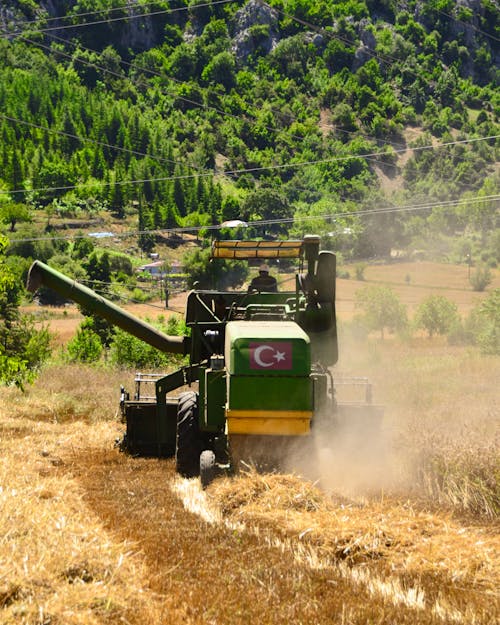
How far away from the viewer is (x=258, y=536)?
9.89 meters

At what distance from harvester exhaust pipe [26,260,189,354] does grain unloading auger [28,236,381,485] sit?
18 millimetres

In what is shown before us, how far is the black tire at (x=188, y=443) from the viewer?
549 inches

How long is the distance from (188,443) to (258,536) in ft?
13.9

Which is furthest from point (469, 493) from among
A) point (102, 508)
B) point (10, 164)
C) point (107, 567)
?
point (10, 164)

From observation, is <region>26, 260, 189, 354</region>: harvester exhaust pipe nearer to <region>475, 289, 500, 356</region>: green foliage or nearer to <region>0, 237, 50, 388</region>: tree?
<region>0, 237, 50, 388</region>: tree

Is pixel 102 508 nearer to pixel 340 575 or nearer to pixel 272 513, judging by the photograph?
pixel 272 513

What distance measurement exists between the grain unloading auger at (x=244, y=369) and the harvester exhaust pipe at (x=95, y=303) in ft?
0.06

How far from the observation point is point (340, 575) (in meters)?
8.49

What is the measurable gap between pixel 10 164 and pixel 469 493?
553ft

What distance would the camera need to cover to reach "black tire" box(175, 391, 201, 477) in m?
13.9

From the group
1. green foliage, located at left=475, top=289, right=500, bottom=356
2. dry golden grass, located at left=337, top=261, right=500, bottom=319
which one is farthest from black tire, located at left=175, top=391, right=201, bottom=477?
dry golden grass, located at left=337, top=261, right=500, bottom=319

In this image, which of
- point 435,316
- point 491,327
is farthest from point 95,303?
point 435,316

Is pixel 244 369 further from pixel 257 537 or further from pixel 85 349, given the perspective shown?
pixel 85 349

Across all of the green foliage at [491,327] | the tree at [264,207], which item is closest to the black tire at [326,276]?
the green foliage at [491,327]
